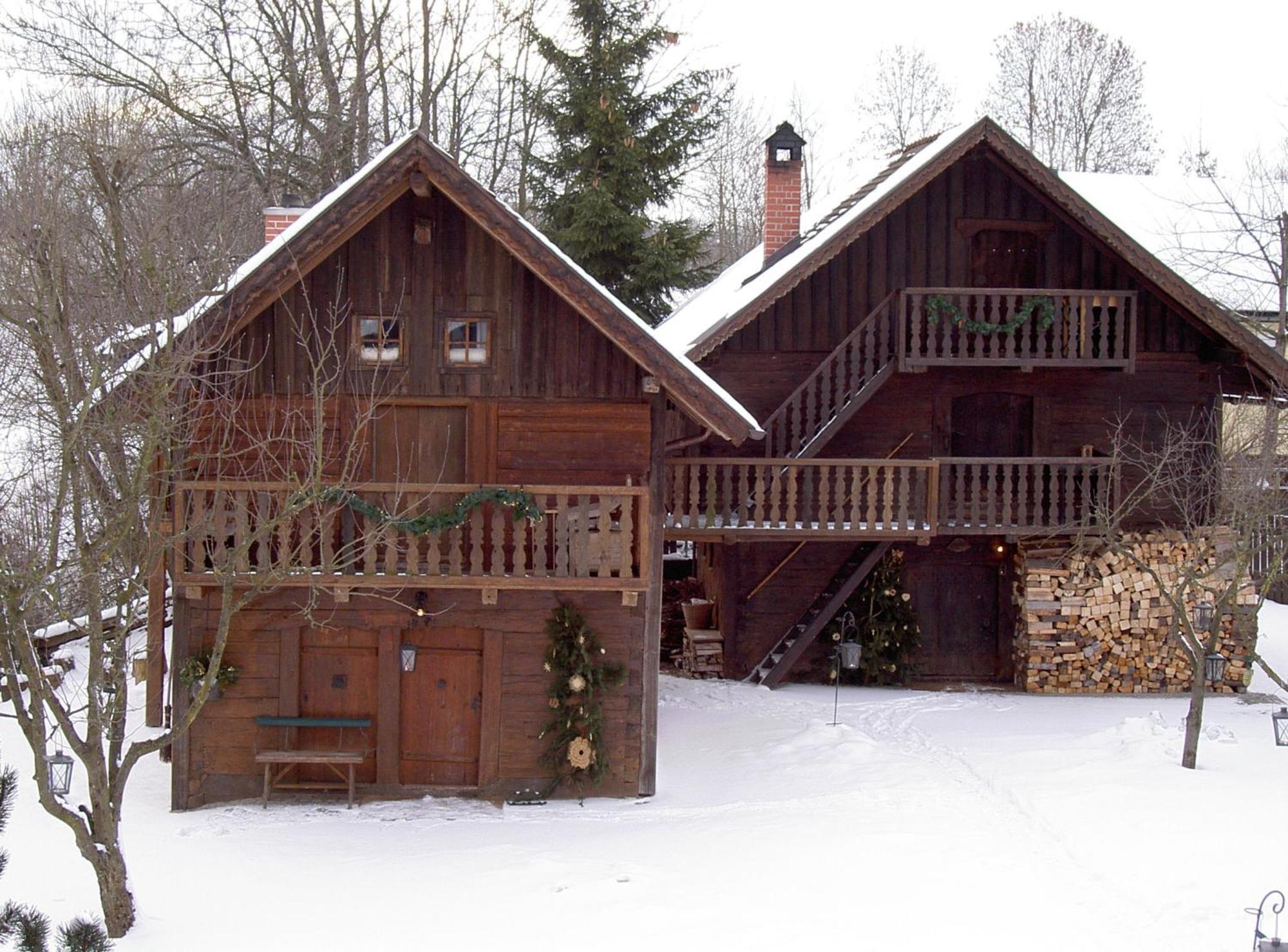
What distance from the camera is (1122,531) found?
784 inches

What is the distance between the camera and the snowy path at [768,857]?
34.6ft

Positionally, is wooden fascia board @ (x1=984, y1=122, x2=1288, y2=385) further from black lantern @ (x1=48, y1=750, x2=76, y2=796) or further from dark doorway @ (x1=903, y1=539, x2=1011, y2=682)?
black lantern @ (x1=48, y1=750, x2=76, y2=796)

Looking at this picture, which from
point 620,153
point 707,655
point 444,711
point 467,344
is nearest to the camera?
point 467,344

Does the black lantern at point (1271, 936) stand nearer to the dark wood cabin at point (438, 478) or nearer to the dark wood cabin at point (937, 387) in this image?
the dark wood cabin at point (438, 478)

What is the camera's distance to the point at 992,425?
808 inches

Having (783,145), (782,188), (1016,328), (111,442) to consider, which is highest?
(783,145)

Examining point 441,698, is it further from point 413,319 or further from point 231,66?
point 231,66

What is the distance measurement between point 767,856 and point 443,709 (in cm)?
405

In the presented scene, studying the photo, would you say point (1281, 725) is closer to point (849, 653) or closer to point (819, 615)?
point (849, 653)

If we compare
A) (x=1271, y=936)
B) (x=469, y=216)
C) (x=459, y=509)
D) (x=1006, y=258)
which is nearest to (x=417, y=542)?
(x=459, y=509)

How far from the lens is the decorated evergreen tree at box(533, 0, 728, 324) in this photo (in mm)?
27000

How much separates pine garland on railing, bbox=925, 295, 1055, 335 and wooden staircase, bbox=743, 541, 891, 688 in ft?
11.6

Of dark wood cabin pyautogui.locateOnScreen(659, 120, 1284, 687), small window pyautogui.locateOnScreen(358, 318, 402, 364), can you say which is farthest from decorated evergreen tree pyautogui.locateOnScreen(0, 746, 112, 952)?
dark wood cabin pyautogui.locateOnScreen(659, 120, 1284, 687)

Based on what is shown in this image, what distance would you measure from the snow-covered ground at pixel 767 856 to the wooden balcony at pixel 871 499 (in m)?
2.97
